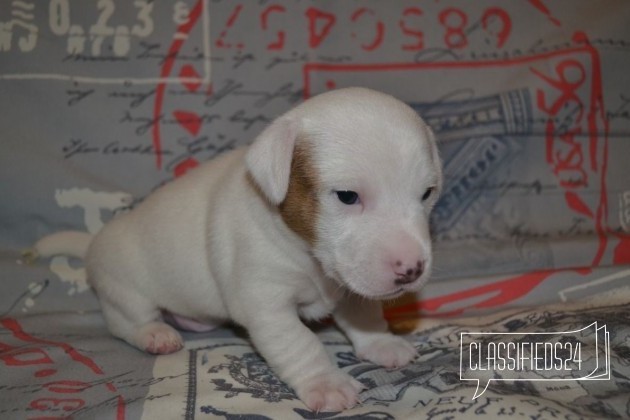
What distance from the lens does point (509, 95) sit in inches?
160

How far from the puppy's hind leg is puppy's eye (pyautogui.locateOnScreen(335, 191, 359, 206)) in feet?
3.59

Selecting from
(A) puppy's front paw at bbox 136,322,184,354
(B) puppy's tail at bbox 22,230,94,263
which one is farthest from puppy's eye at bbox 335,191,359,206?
(B) puppy's tail at bbox 22,230,94,263

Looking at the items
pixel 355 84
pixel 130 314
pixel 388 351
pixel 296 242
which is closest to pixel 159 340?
pixel 130 314

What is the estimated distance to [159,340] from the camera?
304 centimetres

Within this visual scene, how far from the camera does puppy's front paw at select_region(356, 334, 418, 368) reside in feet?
9.41

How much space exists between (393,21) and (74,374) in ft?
8.44

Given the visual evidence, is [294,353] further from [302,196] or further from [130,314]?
[130,314]

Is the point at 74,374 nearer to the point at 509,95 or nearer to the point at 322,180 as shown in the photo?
the point at 322,180

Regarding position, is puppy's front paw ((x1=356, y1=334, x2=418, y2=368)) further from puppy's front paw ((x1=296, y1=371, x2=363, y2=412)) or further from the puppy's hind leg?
the puppy's hind leg

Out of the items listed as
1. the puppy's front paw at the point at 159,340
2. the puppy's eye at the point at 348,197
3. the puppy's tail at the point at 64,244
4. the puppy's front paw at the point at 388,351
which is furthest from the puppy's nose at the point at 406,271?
the puppy's tail at the point at 64,244

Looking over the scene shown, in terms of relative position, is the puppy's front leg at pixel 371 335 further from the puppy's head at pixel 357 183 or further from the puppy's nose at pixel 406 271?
the puppy's nose at pixel 406 271

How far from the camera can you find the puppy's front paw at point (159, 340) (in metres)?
3.02

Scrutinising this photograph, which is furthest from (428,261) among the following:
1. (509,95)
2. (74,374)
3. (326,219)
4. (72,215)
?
(72,215)

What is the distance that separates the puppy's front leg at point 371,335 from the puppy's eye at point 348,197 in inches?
27.5
